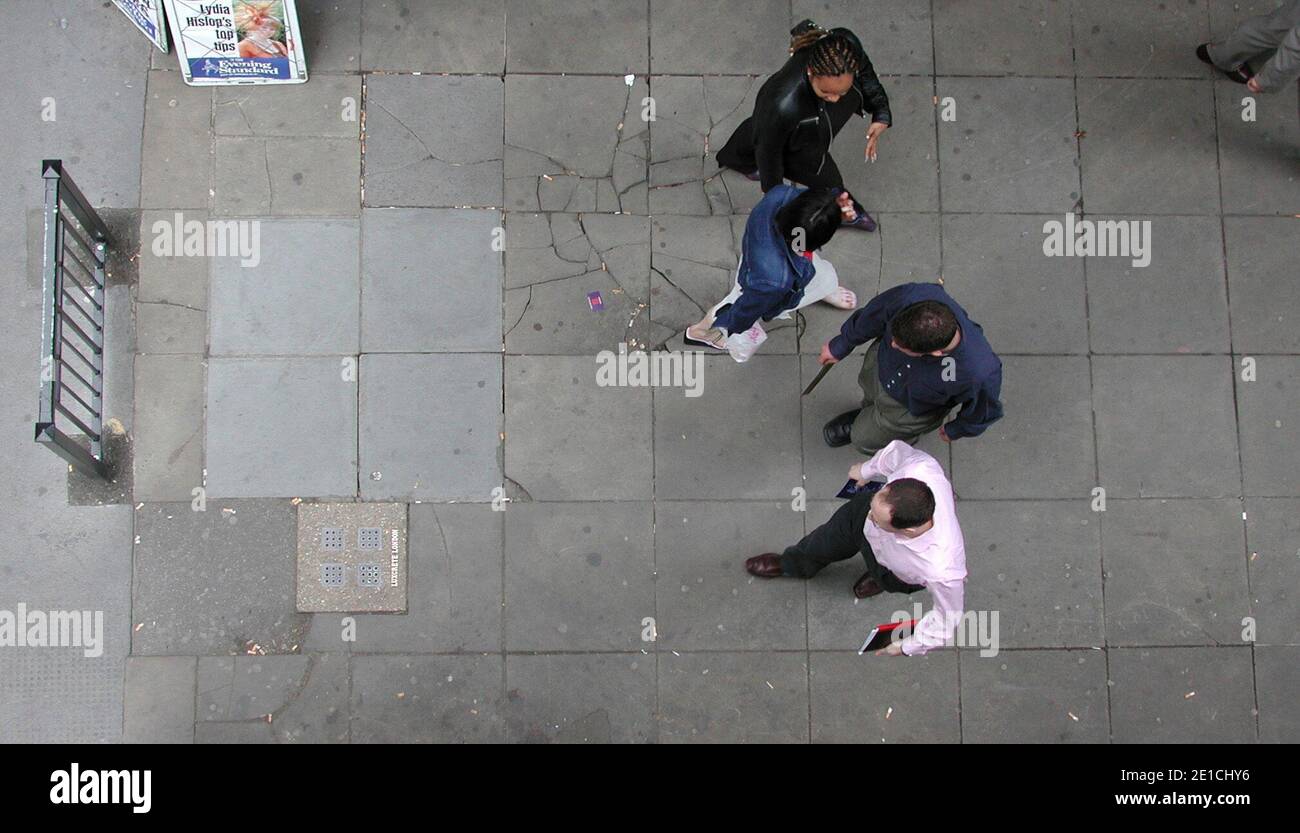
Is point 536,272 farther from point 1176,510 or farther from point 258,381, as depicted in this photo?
point 1176,510

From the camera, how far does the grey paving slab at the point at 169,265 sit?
633cm

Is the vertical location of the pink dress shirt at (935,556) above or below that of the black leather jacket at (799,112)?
below

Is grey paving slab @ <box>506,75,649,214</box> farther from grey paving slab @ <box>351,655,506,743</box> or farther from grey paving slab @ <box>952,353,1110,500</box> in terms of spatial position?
grey paving slab @ <box>351,655,506,743</box>

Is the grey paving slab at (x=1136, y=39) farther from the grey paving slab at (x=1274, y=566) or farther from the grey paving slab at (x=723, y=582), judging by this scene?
the grey paving slab at (x=723, y=582)

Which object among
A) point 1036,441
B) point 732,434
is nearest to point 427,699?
point 732,434

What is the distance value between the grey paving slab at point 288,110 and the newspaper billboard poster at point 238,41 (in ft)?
0.26

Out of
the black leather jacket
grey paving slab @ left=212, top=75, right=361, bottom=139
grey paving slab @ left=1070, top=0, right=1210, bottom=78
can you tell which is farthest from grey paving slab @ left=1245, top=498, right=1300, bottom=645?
grey paving slab @ left=212, top=75, right=361, bottom=139

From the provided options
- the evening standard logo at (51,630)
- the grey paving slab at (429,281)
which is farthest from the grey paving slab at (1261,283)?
the evening standard logo at (51,630)

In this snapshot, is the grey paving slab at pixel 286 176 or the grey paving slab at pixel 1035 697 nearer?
the grey paving slab at pixel 1035 697

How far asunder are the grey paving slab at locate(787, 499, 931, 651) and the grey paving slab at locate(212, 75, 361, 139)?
14.6ft

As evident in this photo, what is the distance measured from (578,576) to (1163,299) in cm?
447

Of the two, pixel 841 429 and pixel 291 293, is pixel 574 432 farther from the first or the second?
pixel 291 293

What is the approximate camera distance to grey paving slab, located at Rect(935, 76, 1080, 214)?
6648 mm
